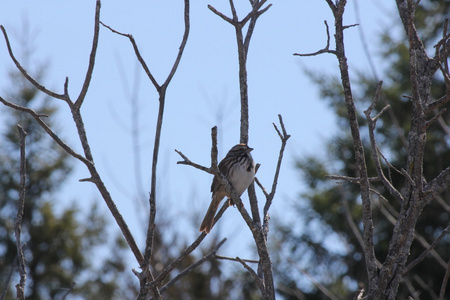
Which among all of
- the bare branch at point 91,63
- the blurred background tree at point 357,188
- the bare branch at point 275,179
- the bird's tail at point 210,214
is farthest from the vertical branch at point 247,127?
the blurred background tree at point 357,188

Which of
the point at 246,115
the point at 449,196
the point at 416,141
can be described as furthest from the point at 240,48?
the point at 449,196

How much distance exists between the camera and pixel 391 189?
4004 mm

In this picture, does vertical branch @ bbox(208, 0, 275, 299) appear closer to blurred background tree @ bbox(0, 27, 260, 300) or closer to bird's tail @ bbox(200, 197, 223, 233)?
bird's tail @ bbox(200, 197, 223, 233)

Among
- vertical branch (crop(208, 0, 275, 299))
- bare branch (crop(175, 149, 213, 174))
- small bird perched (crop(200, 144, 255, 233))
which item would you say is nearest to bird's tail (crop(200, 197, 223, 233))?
small bird perched (crop(200, 144, 255, 233))

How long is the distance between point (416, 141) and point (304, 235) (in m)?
10.6

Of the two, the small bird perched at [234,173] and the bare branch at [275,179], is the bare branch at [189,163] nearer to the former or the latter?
the bare branch at [275,179]

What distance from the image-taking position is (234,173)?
6.59 metres

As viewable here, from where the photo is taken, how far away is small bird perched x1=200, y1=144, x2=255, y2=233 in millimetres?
6355

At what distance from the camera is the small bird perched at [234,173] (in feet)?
20.9

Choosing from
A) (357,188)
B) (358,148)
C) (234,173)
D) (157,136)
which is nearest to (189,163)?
(157,136)

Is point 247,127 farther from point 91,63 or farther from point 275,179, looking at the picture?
point 91,63

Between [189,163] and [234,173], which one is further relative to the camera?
[234,173]

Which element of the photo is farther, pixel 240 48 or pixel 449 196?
pixel 449 196

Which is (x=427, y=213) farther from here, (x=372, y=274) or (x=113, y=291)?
(x=372, y=274)
